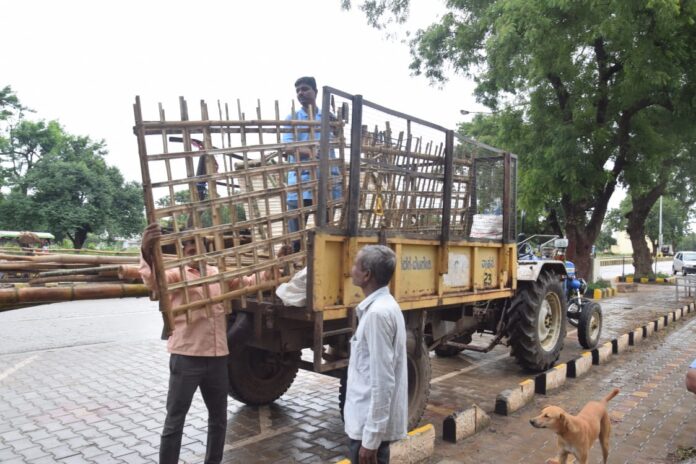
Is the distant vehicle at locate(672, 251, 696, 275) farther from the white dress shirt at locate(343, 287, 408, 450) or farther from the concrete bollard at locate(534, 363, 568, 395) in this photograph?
the white dress shirt at locate(343, 287, 408, 450)

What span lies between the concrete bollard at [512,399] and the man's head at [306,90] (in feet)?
10.9

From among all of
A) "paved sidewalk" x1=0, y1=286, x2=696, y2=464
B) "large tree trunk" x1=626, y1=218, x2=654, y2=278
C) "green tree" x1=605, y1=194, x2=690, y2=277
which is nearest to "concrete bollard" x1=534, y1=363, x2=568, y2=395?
"paved sidewalk" x1=0, y1=286, x2=696, y2=464

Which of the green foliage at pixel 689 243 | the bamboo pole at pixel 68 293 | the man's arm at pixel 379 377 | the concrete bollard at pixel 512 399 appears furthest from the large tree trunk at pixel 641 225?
the green foliage at pixel 689 243

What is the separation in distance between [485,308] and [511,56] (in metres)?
8.48

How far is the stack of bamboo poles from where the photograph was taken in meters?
2.49

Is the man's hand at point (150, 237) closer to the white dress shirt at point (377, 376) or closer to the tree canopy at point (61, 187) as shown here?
the white dress shirt at point (377, 376)

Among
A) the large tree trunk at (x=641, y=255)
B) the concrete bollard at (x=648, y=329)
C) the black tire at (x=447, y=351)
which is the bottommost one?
the large tree trunk at (x=641, y=255)

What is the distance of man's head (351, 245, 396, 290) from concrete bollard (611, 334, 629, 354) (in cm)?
654

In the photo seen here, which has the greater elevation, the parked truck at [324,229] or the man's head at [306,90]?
the man's head at [306,90]

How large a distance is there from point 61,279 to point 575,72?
43.3 feet

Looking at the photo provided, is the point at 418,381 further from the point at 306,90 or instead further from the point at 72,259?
the point at 72,259

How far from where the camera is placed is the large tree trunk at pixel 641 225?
20983 millimetres

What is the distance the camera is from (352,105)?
3.59 metres

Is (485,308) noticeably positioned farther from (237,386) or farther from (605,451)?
(237,386)
